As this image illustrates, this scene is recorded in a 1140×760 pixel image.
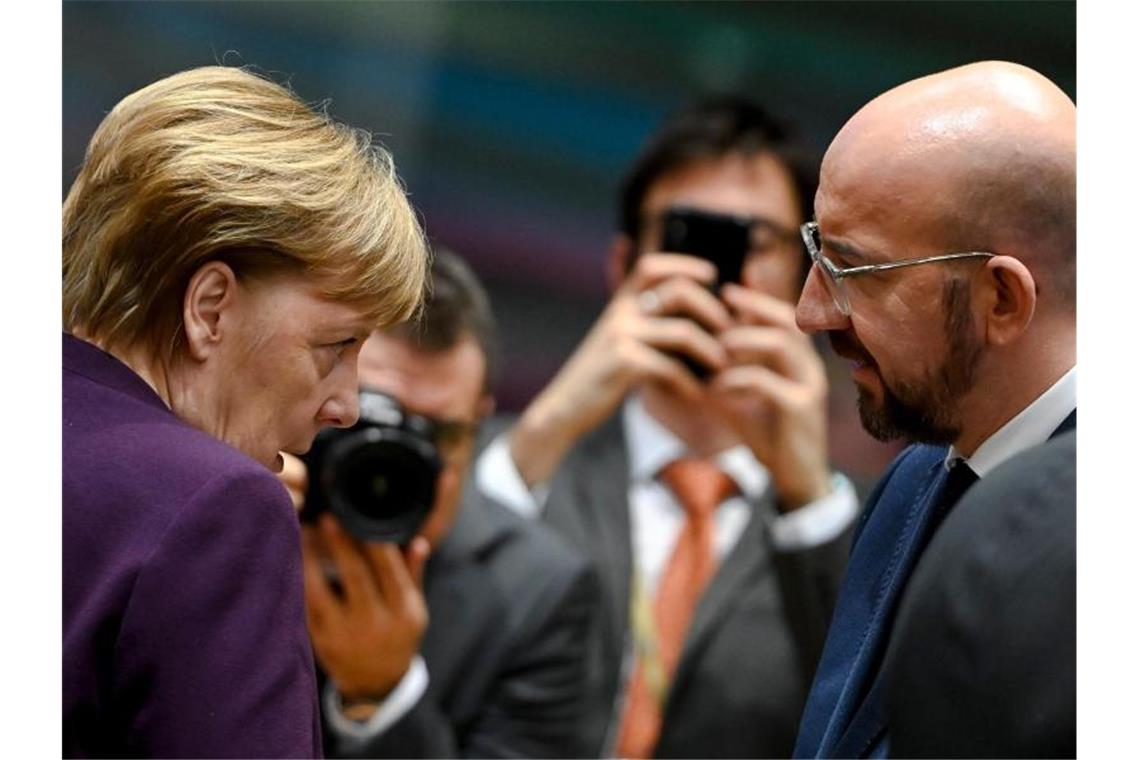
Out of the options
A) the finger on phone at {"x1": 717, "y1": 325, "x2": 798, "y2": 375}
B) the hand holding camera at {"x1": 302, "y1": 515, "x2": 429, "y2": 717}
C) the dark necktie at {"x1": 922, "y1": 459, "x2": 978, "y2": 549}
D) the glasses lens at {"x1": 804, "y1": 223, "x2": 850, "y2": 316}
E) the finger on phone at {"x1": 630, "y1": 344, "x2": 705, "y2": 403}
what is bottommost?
the hand holding camera at {"x1": 302, "y1": 515, "x2": 429, "y2": 717}

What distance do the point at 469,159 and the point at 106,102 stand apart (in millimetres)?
608

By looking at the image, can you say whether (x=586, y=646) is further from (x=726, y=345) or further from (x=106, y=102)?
(x=106, y=102)

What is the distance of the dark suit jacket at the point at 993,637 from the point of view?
2.71 ft

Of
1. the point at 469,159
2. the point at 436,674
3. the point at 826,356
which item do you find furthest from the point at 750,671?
the point at 469,159

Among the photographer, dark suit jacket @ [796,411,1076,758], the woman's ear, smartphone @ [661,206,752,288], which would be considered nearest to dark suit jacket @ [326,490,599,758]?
the photographer

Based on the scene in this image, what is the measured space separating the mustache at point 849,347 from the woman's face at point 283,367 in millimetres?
313

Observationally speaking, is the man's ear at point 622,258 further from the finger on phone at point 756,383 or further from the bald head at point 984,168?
the bald head at point 984,168

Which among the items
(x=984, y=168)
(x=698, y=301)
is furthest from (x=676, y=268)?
(x=984, y=168)

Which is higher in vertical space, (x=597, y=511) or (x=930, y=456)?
(x=930, y=456)

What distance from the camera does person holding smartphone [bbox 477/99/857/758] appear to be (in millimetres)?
1817

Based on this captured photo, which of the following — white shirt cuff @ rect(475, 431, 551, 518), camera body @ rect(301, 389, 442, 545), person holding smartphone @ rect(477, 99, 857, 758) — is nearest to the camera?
camera body @ rect(301, 389, 442, 545)

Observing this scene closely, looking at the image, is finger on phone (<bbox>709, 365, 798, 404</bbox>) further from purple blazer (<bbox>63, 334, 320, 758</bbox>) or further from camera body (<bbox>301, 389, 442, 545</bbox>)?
purple blazer (<bbox>63, 334, 320, 758</bbox>)

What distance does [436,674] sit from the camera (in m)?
1.88

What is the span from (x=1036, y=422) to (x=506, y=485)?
3.40ft
